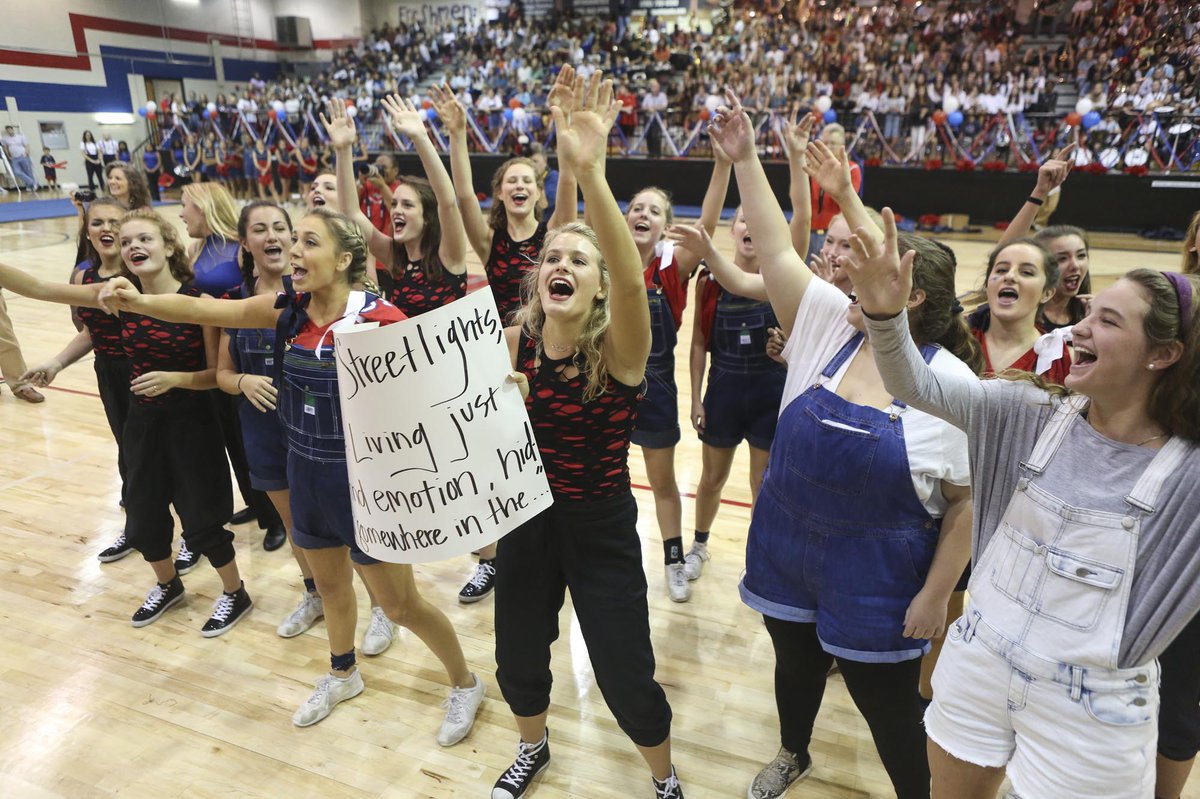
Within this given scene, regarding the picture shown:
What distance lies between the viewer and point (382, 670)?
9.15ft

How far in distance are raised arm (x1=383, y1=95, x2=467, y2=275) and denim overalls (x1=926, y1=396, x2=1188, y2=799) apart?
2.31 metres

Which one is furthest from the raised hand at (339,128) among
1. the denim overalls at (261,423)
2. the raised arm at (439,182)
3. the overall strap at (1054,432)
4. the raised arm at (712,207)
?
the overall strap at (1054,432)

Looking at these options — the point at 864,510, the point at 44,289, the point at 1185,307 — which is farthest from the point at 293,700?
the point at 1185,307

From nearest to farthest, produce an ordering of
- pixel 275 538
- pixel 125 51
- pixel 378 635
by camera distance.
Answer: pixel 378 635 → pixel 275 538 → pixel 125 51

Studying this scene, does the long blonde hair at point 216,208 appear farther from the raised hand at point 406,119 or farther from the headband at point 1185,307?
the headband at point 1185,307

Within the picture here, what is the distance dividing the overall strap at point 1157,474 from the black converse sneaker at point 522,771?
5.66 feet

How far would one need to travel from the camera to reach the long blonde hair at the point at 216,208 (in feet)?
10.8

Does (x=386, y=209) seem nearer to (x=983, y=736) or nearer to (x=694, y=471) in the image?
(x=694, y=471)

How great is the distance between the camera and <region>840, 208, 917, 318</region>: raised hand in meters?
1.26

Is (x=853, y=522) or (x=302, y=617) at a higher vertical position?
(x=853, y=522)

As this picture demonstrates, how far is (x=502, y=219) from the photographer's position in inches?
127

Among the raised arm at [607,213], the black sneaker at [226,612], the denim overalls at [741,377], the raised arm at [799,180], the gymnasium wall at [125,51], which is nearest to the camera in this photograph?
the raised arm at [607,213]

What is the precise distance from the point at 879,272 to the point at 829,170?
611 mm

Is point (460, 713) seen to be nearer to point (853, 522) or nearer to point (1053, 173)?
point (853, 522)
